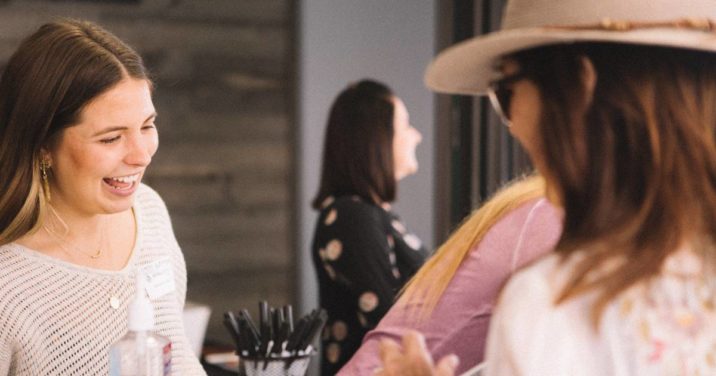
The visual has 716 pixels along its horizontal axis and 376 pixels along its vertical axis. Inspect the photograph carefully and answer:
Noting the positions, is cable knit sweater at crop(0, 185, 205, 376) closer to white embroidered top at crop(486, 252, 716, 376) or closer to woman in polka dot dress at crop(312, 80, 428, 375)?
white embroidered top at crop(486, 252, 716, 376)

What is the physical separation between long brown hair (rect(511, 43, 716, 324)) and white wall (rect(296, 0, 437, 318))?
3.74 metres

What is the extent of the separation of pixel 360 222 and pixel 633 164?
2293mm

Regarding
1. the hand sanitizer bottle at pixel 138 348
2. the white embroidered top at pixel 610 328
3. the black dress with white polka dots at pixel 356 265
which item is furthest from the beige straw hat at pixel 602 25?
the black dress with white polka dots at pixel 356 265

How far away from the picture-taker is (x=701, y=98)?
0.94 meters

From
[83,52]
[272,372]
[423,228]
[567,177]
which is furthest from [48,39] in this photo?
[423,228]

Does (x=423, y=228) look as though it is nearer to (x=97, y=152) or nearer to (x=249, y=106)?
(x=249, y=106)

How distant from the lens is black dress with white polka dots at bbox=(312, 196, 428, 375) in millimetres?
3162

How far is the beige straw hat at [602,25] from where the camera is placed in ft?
Answer: 3.12

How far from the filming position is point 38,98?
1.74 metres

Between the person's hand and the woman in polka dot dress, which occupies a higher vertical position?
the person's hand

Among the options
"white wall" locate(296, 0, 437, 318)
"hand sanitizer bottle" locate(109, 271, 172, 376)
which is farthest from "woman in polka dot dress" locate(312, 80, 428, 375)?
"hand sanitizer bottle" locate(109, 271, 172, 376)

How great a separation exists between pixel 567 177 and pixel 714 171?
144mm

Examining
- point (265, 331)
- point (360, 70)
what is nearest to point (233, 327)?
point (265, 331)

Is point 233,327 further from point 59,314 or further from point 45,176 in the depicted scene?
point 45,176
